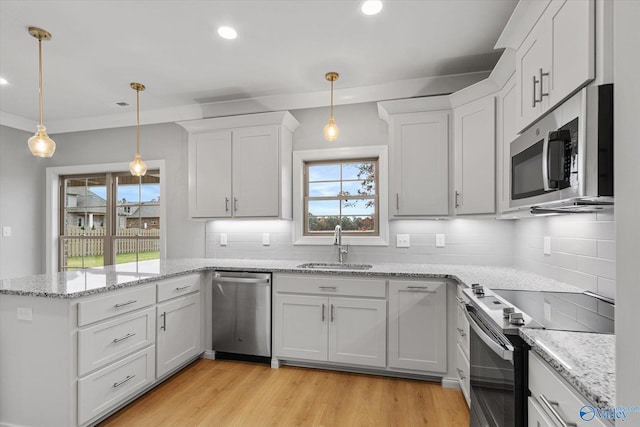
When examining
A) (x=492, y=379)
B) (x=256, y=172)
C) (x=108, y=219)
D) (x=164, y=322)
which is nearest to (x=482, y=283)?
(x=492, y=379)

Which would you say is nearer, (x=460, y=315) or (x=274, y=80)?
(x=460, y=315)

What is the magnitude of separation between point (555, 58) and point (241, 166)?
269cm

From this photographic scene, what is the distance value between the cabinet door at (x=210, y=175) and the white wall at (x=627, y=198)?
10.6 feet

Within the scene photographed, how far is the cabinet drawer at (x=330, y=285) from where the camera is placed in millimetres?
2734

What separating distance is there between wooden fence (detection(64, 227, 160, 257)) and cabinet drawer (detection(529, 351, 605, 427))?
4002 mm

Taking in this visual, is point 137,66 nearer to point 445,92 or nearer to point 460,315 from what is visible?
point 445,92

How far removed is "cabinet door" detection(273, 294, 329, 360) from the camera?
2.84m

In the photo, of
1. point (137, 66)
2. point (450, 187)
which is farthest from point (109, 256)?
point (450, 187)

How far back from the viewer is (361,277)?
9.05 feet

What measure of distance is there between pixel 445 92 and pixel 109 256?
174 inches

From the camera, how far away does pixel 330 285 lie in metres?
2.82

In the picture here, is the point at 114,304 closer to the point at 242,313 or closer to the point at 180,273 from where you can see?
the point at 180,273

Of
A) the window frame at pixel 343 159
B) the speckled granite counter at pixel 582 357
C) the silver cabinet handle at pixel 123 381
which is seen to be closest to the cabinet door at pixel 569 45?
the speckled granite counter at pixel 582 357

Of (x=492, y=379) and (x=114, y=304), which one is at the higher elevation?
(x=114, y=304)
